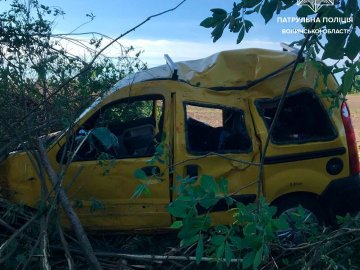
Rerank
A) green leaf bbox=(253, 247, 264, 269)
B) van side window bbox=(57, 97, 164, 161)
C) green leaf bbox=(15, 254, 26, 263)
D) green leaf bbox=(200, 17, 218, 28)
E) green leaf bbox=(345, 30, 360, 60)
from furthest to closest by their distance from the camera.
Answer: van side window bbox=(57, 97, 164, 161)
green leaf bbox=(15, 254, 26, 263)
green leaf bbox=(253, 247, 264, 269)
green leaf bbox=(200, 17, 218, 28)
green leaf bbox=(345, 30, 360, 60)

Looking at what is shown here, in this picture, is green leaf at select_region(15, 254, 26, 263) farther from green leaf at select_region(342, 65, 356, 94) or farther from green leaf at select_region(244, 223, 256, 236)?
green leaf at select_region(342, 65, 356, 94)

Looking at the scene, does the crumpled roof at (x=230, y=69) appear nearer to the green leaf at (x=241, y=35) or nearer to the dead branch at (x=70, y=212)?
the dead branch at (x=70, y=212)

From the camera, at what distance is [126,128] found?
5.20 m

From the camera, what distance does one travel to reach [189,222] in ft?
8.82

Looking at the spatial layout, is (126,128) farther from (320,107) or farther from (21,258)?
(320,107)

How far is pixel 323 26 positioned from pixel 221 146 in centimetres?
281

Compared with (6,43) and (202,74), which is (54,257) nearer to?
(6,43)

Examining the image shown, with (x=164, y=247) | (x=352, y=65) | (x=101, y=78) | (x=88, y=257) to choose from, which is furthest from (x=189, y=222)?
(x=164, y=247)

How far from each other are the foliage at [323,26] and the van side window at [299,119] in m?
2.19

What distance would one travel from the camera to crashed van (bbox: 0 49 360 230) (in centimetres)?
467

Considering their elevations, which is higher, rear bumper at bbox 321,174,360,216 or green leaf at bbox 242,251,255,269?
green leaf at bbox 242,251,255,269

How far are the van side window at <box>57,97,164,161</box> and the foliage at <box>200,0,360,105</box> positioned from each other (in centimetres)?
201

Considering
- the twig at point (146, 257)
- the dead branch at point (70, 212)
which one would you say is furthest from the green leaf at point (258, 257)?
the dead branch at point (70, 212)

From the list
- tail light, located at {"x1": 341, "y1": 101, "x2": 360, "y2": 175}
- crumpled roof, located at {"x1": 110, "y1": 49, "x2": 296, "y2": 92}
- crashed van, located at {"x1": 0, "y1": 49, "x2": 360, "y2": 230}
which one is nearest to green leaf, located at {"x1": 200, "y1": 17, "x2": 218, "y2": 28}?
crashed van, located at {"x1": 0, "y1": 49, "x2": 360, "y2": 230}
